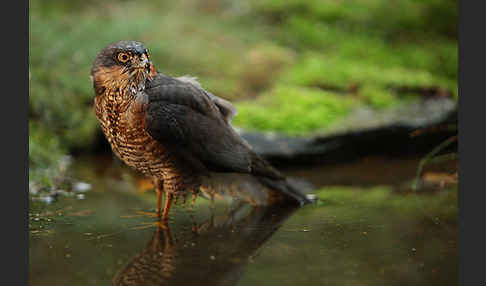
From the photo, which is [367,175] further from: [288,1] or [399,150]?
[288,1]

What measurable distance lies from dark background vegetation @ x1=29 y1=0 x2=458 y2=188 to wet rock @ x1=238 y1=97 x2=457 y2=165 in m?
0.16

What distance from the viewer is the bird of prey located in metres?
3.54

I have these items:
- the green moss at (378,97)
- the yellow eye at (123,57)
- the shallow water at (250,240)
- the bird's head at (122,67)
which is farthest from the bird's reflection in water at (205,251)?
the green moss at (378,97)

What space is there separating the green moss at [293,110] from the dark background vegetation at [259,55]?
12 millimetres

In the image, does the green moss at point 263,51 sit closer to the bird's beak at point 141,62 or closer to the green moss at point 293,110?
the green moss at point 293,110

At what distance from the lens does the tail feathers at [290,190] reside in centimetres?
441

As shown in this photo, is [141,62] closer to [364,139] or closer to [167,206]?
[167,206]

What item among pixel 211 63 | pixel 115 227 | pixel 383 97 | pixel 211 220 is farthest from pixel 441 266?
pixel 211 63

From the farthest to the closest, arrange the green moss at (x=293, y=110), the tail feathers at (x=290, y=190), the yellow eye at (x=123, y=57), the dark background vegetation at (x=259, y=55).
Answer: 1. the dark background vegetation at (x=259, y=55)
2. the green moss at (x=293, y=110)
3. the tail feathers at (x=290, y=190)
4. the yellow eye at (x=123, y=57)

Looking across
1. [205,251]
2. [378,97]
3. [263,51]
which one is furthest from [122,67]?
[263,51]

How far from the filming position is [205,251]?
337 centimetres

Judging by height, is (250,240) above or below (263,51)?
below

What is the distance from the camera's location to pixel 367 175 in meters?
5.54

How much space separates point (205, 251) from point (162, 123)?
0.82m
